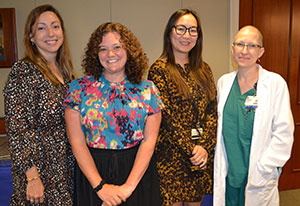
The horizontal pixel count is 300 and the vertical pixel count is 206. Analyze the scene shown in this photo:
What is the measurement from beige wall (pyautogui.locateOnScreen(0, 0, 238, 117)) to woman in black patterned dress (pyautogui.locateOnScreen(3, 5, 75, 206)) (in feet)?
4.56

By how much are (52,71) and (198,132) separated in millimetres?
1032

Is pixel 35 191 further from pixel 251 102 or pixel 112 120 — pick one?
pixel 251 102

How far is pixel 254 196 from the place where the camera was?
5.84 ft

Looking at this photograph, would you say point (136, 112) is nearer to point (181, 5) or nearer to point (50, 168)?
point (50, 168)

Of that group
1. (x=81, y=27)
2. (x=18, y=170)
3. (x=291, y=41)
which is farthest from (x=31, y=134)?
(x=291, y=41)

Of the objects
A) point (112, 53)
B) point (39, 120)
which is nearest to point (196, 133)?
point (112, 53)

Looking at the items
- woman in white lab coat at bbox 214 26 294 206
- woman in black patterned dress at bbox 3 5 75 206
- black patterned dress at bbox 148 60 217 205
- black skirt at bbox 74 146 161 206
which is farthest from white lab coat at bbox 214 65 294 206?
woman in black patterned dress at bbox 3 5 75 206

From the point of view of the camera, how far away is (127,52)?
148cm

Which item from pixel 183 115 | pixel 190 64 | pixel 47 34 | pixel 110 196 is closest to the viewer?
pixel 110 196

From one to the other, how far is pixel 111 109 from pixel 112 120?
0.06 metres

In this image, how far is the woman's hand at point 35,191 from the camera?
56.8 inches

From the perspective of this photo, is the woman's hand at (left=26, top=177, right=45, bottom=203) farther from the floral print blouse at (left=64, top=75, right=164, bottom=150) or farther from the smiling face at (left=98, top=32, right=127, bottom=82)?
the smiling face at (left=98, top=32, right=127, bottom=82)

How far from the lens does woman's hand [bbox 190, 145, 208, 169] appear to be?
1.72 metres

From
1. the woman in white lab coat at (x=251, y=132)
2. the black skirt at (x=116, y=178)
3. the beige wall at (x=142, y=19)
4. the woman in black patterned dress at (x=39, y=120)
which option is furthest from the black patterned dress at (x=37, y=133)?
the beige wall at (x=142, y=19)
